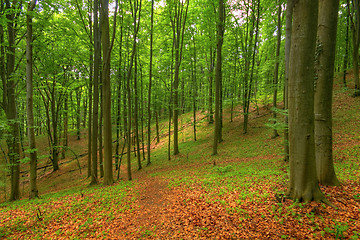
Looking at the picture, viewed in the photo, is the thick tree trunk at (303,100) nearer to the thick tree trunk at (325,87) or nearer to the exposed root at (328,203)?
the exposed root at (328,203)

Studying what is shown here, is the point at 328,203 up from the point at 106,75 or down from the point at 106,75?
down

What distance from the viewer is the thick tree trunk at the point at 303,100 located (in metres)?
3.42

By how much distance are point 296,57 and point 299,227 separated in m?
3.76

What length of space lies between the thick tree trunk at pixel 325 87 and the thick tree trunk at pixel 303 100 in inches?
36.4

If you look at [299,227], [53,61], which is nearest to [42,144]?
[53,61]

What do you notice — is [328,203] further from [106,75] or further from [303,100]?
[106,75]

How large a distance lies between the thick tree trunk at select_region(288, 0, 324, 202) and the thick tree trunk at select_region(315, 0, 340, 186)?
92 centimetres

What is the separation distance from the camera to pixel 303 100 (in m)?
3.54

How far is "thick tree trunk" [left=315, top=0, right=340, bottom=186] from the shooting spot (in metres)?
4.06

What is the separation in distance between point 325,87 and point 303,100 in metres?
1.31

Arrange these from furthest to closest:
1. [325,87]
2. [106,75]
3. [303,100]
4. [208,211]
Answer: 1. [106,75]
2. [208,211]
3. [325,87]
4. [303,100]

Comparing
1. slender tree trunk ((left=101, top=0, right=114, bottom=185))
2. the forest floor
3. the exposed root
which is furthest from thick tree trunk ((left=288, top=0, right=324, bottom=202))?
slender tree trunk ((left=101, top=0, right=114, bottom=185))

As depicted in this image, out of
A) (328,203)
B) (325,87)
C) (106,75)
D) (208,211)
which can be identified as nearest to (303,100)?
(325,87)

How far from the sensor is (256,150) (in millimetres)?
11562
